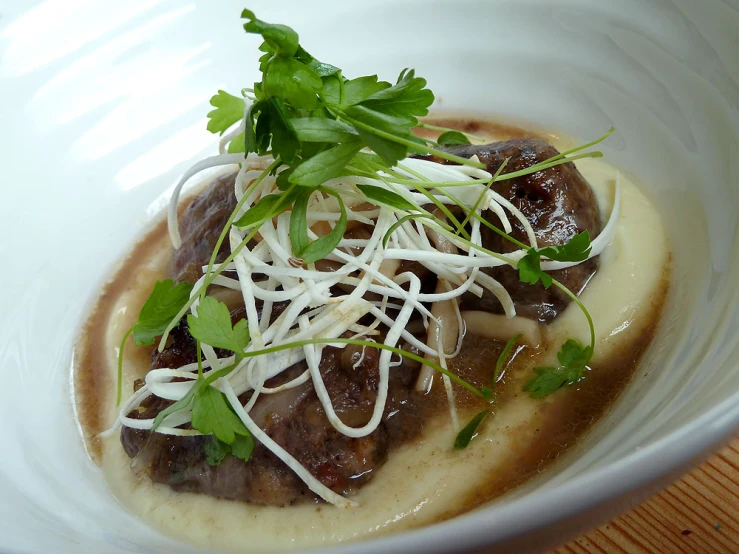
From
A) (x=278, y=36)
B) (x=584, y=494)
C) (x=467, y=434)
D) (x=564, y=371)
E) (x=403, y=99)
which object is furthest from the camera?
(x=564, y=371)

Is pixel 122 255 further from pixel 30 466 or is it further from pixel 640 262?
pixel 640 262

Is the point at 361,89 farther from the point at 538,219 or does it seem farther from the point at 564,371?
the point at 564,371

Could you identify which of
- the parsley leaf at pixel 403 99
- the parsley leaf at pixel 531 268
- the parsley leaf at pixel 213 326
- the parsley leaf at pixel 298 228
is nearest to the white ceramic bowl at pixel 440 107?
the parsley leaf at pixel 531 268

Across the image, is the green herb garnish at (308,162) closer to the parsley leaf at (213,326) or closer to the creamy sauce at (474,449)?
the parsley leaf at (213,326)

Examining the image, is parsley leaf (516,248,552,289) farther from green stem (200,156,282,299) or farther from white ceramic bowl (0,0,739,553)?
green stem (200,156,282,299)

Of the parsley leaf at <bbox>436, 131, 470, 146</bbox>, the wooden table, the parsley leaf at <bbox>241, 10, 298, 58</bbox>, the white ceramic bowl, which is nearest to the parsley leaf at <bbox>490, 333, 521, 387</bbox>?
the white ceramic bowl

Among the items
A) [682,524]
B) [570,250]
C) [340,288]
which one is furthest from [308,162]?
[682,524]
